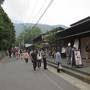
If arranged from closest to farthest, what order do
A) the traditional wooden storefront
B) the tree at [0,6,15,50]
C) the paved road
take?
the paved road
the traditional wooden storefront
the tree at [0,6,15,50]

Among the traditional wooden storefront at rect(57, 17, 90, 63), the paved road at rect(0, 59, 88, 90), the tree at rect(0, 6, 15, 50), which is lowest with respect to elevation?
the paved road at rect(0, 59, 88, 90)

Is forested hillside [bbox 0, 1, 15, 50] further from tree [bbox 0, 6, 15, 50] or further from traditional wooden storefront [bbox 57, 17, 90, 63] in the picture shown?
traditional wooden storefront [bbox 57, 17, 90, 63]

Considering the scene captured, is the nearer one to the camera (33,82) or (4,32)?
(33,82)

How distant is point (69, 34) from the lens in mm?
38000

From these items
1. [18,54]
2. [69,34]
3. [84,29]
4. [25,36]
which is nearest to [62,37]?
[69,34]

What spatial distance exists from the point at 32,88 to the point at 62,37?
28.0 m

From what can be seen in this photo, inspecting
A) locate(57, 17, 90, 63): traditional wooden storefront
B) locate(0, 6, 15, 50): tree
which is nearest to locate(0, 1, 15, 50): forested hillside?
locate(0, 6, 15, 50): tree

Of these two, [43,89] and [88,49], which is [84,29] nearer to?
[88,49]

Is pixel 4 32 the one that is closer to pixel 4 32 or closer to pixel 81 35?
pixel 4 32

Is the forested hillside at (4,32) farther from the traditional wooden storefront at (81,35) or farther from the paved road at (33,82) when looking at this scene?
the paved road at (33,82)

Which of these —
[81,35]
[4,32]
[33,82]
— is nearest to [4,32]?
[4,32]

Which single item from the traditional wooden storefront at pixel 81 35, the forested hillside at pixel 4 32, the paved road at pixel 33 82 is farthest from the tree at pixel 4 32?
the paved road at pixel 33 82

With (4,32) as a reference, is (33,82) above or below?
below

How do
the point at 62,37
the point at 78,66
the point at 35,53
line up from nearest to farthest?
the point at 78,66
the point at 35,53
the point at 62,37
